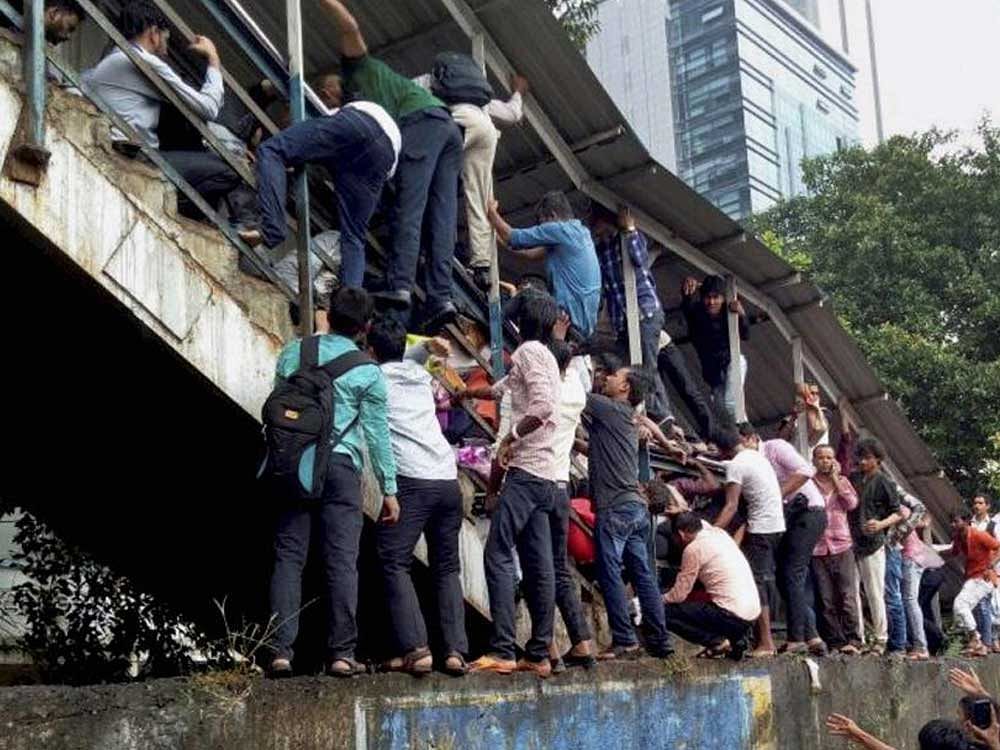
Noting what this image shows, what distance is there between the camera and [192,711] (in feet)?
12.9

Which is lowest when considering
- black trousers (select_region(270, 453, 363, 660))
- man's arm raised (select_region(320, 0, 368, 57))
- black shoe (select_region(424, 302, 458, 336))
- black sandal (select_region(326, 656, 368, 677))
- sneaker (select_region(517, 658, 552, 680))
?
sneaker (select_region(517, 658, 552, 680))

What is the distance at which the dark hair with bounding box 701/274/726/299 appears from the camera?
10.4 metres

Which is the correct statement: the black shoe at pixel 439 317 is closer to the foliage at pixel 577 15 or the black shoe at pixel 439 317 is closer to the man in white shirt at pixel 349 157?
the man in white shirt at pixel 349 157

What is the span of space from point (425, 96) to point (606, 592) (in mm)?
2768

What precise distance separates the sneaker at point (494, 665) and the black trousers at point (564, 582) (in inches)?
20.7

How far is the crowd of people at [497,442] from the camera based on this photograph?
4.79 m

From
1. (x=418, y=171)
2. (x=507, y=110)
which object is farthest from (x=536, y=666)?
(x=507, y=110)

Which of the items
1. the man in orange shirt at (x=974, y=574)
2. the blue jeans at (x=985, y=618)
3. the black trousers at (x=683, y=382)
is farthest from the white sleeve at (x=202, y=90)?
the blue jeans at (x=985, y=618)

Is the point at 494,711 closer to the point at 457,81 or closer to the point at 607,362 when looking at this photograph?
the point at 607,362

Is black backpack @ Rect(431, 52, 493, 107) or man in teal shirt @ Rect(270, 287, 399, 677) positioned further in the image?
black backpack @ Rect(431, 52, 493, 107)

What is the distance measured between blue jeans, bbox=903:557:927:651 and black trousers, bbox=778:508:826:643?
177 cm

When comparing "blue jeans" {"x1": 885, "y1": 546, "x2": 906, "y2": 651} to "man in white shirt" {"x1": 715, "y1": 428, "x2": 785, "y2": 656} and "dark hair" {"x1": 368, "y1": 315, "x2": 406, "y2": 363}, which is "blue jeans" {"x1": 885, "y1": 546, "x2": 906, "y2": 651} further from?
"dark hair" {"x1": 368, "y1": 315, "x2": 406, "y2": 363}

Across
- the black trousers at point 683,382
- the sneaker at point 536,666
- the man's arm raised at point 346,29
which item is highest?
the man's arm raised at point 346,29

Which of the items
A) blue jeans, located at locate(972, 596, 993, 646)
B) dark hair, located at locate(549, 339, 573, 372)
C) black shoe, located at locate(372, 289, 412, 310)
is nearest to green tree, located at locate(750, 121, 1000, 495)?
blue jeans, located at locate(972, 596, 993, 646)
